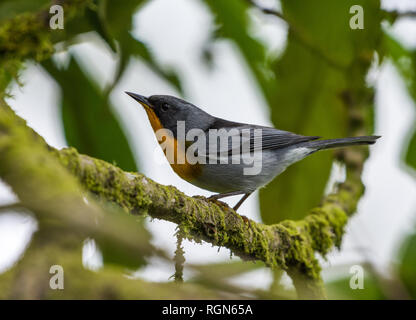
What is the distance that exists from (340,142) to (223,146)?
1.12m

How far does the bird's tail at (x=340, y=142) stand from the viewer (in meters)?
4.76

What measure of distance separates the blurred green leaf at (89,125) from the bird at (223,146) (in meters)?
0.55

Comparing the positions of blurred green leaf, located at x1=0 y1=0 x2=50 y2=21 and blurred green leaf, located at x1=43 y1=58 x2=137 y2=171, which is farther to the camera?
blurred green leaf, located at x1=43 y1=58 x2=137 y2=171

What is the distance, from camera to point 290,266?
4.18 m

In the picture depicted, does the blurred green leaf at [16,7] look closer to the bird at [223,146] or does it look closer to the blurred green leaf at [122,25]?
the blurred green leaf at [122,25]

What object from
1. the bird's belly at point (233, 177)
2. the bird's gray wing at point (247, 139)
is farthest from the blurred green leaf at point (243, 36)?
the bird's belly at point (233, 177)

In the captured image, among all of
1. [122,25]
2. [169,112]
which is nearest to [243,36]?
[169,112]

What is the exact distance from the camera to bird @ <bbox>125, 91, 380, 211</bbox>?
4.68m

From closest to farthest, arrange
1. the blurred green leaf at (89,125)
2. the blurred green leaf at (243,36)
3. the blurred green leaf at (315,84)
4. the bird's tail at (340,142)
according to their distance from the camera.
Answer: the blurred green leaf at (89,125), the bird's tail at (340,142), the blurred green leaf at (315,84), the blurred green leaf at (243,36)

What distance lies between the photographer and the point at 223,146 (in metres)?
4.88

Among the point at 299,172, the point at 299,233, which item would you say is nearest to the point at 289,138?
the point at 299,172

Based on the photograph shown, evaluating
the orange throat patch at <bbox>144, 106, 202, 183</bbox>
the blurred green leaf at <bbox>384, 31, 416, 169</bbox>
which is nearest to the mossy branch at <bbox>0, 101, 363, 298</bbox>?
the orange throat patch at <bbox>144, 106, 202, 183</bbox>

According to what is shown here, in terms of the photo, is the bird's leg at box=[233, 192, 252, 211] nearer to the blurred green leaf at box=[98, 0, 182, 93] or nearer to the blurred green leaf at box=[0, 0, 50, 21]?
the blurred green leaf at box=[98, 0, 182, 93]
